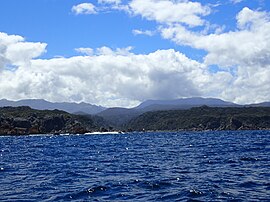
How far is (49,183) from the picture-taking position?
31938 millimetres

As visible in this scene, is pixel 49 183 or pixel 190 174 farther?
pixel 190 174

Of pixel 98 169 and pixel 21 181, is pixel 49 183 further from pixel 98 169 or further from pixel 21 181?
pixel 98 169

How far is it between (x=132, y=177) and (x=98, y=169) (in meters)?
7.66

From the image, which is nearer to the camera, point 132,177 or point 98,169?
point 132,177

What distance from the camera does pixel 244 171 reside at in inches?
1407

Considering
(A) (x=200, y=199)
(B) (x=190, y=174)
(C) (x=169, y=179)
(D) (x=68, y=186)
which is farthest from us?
(B) (x=190, y=174)

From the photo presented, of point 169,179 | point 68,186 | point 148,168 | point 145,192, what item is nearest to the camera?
point 145,192

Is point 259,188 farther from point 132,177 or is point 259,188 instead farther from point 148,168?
point 148,168

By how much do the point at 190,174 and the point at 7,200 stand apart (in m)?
15.1

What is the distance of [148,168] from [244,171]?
8.99 meters

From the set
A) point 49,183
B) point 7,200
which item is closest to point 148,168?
point 49,183

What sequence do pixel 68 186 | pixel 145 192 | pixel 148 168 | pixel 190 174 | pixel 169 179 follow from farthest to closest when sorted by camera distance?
1. pixel 148 168
2. pixel 190 174
3. pixel 169 179
4. pixel 68 186
5. pixel 145 192

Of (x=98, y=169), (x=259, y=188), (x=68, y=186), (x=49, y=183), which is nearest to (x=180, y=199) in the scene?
(x=259, y=188)

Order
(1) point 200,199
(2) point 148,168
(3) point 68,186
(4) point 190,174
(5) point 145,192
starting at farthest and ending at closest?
(2) point 148,168
(4) point 190,174
(3) point 68,186
(5) point 145,192
(1) point 200,199
